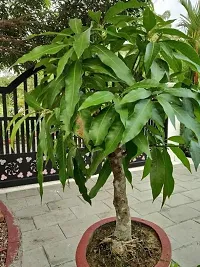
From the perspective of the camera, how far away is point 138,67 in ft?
3.48

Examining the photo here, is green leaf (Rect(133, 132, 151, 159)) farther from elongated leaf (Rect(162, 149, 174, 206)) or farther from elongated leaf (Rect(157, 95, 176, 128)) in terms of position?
elongated leaf (Rect(162, 149, 174, 206))

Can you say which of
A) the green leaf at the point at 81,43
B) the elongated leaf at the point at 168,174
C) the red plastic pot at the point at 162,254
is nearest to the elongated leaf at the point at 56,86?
the green leaf at the point at 81,43

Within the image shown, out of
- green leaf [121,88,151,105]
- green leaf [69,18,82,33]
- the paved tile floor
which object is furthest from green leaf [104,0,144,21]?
the paved tile floor

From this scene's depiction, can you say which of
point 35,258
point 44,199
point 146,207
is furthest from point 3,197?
point 146,207

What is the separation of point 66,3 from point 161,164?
2.29m

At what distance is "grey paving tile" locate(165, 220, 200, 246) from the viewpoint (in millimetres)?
1985

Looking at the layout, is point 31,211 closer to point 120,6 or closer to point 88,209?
point 88,209

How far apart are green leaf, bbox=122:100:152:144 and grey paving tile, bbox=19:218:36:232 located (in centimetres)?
182

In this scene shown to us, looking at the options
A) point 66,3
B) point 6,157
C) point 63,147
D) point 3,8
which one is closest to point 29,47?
point 3,8

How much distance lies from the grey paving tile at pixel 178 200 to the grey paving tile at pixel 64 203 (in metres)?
0.92

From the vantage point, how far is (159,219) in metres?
2.30

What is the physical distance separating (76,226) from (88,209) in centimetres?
34

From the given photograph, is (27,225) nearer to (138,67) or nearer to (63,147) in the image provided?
(63,147)

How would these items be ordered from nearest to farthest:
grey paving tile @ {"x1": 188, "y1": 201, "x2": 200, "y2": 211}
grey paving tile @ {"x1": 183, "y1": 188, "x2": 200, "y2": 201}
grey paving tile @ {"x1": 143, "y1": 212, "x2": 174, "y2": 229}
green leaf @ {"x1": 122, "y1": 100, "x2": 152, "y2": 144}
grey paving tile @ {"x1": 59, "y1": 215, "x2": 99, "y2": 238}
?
green leaf @ {"x1": 122, "y1": 100, "x2": 152, "y2": 144} → grey paving tile @ {"x1": 59, "y1": 215, "x2": 99, "y2": 238} → grey paving tile @ {"x1": 143, "y1": 212, "x2": 174, "y2": 229} → grey paving tile @ {"x1": 188, "y1": 201, "x2": 200, "y2": 211} → grey paving tile @ {"x1": 183, "y1": 188, "x2": 200, "y2": 201}
